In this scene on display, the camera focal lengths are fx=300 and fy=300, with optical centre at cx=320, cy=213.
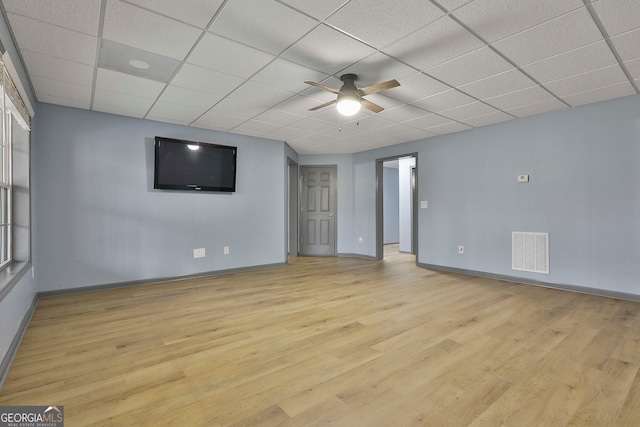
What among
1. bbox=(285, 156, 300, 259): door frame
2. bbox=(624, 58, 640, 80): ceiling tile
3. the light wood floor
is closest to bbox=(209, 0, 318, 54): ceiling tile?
the light wood floor

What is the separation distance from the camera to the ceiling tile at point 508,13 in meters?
2.04

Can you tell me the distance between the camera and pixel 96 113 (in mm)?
4113

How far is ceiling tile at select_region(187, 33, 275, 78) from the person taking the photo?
2.50 metres

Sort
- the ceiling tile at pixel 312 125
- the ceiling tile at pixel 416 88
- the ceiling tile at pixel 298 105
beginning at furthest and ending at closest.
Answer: the ceiling tile at pixel 312 125
the ceiling tile at pixel 298 105
the ceiling tile at pixel 416 88

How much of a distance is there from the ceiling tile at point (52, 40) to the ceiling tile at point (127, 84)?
310 mm

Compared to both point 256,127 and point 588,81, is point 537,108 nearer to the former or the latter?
point 588,81

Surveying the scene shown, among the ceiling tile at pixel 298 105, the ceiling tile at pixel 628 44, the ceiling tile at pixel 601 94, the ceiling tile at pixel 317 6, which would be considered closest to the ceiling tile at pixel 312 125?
the ceiling tile at pixel 298 105

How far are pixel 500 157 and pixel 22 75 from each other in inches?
236

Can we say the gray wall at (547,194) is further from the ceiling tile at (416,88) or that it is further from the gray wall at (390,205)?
the gray wall at (390,205)

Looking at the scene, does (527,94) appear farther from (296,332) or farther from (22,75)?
(22,75)

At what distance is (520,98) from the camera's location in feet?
12.2

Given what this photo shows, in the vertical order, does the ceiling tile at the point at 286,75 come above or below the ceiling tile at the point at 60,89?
above

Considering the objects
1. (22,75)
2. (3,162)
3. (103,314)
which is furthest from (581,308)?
(22,75)

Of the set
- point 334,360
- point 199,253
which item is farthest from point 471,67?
point 199,253
